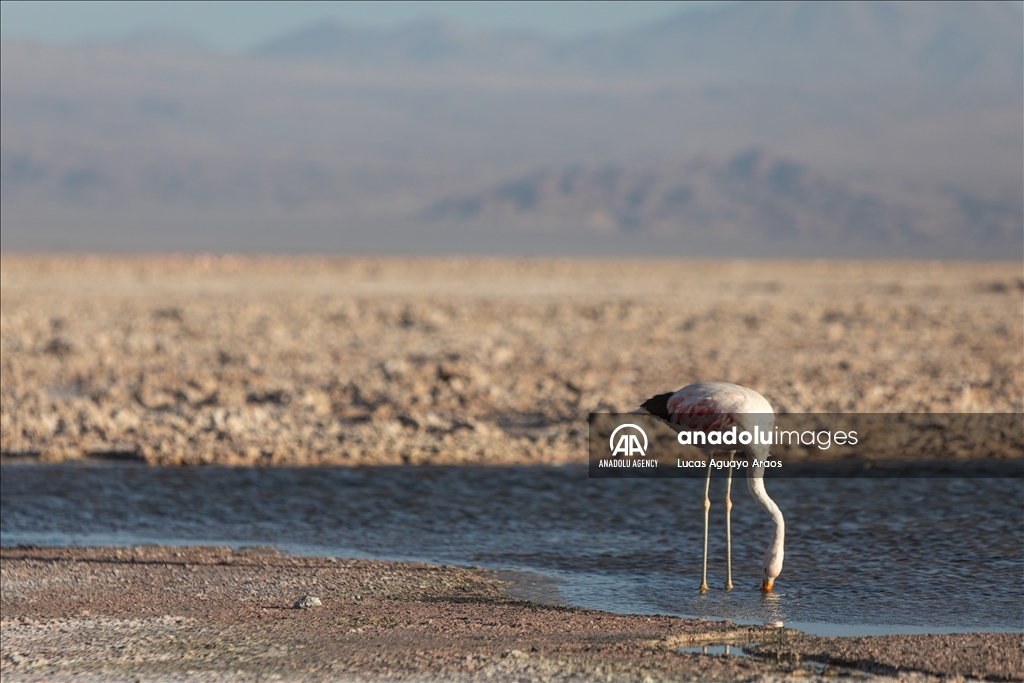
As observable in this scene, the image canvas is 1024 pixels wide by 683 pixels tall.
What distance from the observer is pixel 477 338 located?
23.9 metres

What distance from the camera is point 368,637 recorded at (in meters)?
6.61

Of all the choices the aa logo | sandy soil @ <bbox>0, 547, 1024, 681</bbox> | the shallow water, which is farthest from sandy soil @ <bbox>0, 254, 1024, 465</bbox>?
sandy soil @ <bbox>0, 547, 1024, 681</bbox>

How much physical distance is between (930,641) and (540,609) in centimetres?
205

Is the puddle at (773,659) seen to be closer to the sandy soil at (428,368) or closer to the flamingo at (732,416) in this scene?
the flamingo at (732,416)

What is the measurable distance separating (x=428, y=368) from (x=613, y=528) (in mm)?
8559

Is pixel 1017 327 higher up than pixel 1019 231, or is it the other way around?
pixel 1019 231

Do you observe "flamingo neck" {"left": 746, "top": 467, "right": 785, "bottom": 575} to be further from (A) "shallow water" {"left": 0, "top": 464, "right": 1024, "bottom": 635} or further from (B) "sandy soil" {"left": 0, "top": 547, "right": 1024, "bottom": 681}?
(B) "sandy soil" {"left": 0, "top": 547, "right": 1024, "bottom": 681}

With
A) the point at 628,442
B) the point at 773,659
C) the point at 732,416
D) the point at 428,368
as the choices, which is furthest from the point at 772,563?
the point at 428,368

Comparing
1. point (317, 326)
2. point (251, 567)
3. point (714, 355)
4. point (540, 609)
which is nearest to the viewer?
point (540, 609)

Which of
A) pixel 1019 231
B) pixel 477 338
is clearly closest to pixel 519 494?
pixel 477 338

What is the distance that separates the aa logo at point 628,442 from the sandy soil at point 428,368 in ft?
1.21

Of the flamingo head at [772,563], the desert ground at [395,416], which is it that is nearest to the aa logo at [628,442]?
the desert ground at [395,416]

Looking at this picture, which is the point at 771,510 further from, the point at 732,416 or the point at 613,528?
the point at 613,528

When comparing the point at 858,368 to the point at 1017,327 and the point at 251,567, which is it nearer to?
the point at 1017,327
